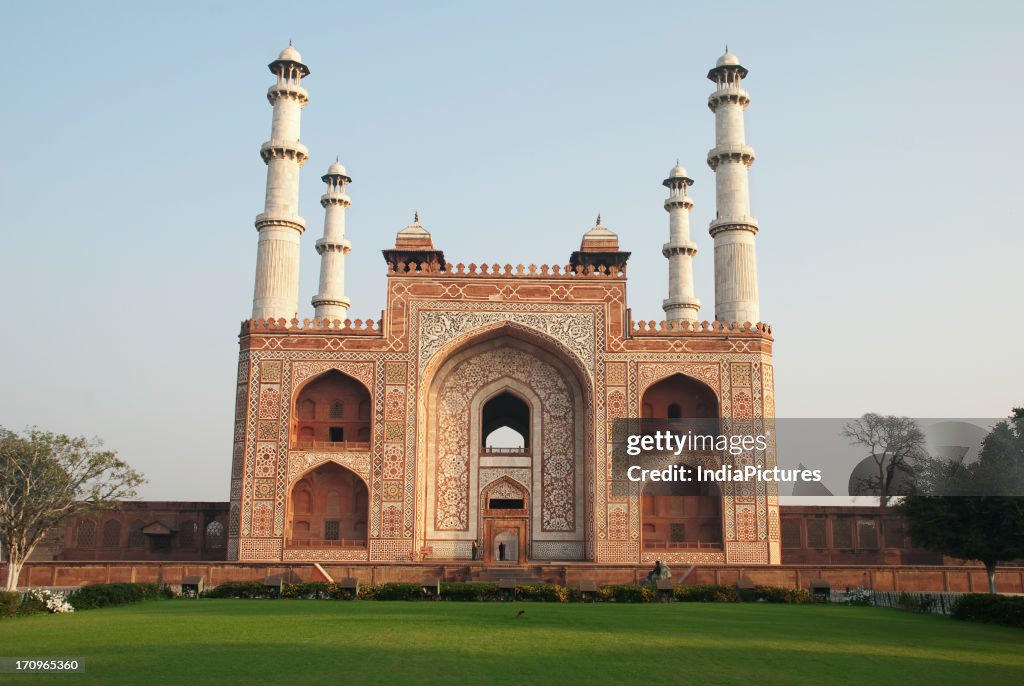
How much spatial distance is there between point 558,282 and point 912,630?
1416 centimetres

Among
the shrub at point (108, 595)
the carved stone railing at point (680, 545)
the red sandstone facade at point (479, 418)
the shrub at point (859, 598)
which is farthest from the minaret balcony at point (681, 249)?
the shrub at point (108, 595)

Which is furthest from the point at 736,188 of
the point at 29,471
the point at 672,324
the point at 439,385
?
the point at 29,471

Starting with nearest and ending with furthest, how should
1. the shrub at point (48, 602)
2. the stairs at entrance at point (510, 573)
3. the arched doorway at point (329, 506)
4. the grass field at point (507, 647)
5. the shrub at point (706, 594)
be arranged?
the grass field at point (507, 647)
the shrub at point (48, 602)
the shrub at point (706, 594)
the stairs at entrance at point (510, 573)
the arched doorway at point (329, 506)

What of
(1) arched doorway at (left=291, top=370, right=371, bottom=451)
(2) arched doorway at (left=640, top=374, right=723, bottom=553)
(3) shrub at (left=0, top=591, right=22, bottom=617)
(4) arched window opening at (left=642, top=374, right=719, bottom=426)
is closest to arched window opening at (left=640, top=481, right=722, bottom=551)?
(2) arched doorway at (left=640, top=374, right=723, bottom=553)

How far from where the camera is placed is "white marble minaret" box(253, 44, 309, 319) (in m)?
26.9

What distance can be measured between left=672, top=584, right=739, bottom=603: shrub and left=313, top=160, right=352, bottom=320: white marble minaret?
1633cm

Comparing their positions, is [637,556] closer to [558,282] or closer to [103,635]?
[558,282]

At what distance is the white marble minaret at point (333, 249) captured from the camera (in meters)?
32.9

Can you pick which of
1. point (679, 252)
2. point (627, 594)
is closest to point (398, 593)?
point (627, 594)

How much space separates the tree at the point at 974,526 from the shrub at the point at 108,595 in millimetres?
15777

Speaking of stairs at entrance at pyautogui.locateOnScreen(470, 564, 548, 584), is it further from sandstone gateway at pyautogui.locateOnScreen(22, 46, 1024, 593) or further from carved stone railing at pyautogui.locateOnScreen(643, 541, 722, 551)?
carved stone railing at pyautogui.locateOnScreen(643, 541, 722, 551)

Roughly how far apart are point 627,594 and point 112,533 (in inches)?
602

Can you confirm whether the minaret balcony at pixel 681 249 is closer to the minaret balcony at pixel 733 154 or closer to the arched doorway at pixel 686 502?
the minaret balcony at pixel 733 154

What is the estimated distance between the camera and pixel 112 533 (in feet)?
91.1
